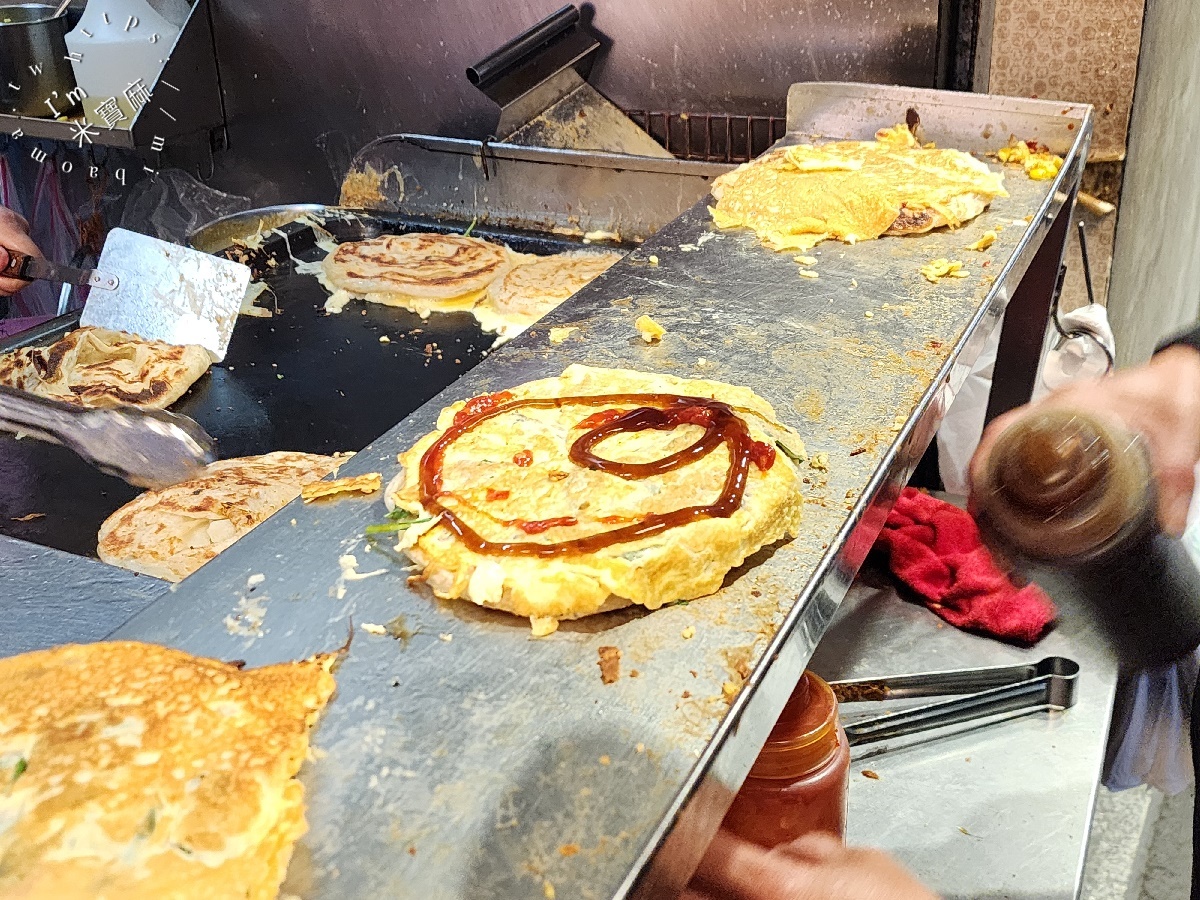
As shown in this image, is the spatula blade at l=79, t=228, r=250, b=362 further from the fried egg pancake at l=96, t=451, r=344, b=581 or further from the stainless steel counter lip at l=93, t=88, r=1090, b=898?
the stainless steel counter lip at l=93, t=88, r=1090, b=898

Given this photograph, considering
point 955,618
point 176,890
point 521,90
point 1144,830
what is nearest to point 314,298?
point 521,90

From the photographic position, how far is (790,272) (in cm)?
198

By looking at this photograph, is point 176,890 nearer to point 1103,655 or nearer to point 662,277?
point 662,277

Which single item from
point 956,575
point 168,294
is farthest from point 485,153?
point 956,575

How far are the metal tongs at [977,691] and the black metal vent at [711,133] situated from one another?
2.45 meters

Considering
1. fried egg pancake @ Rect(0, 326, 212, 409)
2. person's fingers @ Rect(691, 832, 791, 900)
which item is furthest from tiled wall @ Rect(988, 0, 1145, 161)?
person's fingers @ Rect(691, 832, 791, 900)

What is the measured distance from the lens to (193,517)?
2215 mm

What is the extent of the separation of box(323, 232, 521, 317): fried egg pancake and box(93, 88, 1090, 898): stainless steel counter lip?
1.73 m

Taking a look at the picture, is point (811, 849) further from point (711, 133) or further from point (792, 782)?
point (711, 133)

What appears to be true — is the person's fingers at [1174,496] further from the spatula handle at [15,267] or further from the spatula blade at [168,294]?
the spatula handle at [15,267]

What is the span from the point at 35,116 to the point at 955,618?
14.5ft

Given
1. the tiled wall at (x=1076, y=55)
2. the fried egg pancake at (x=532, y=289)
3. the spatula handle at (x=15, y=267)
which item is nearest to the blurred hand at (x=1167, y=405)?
the fried egg pancake at (x=532, y=289)

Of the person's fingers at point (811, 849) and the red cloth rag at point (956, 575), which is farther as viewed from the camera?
the red cloth rag at point (956, 575)

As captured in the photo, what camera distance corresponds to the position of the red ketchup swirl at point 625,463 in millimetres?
1129
